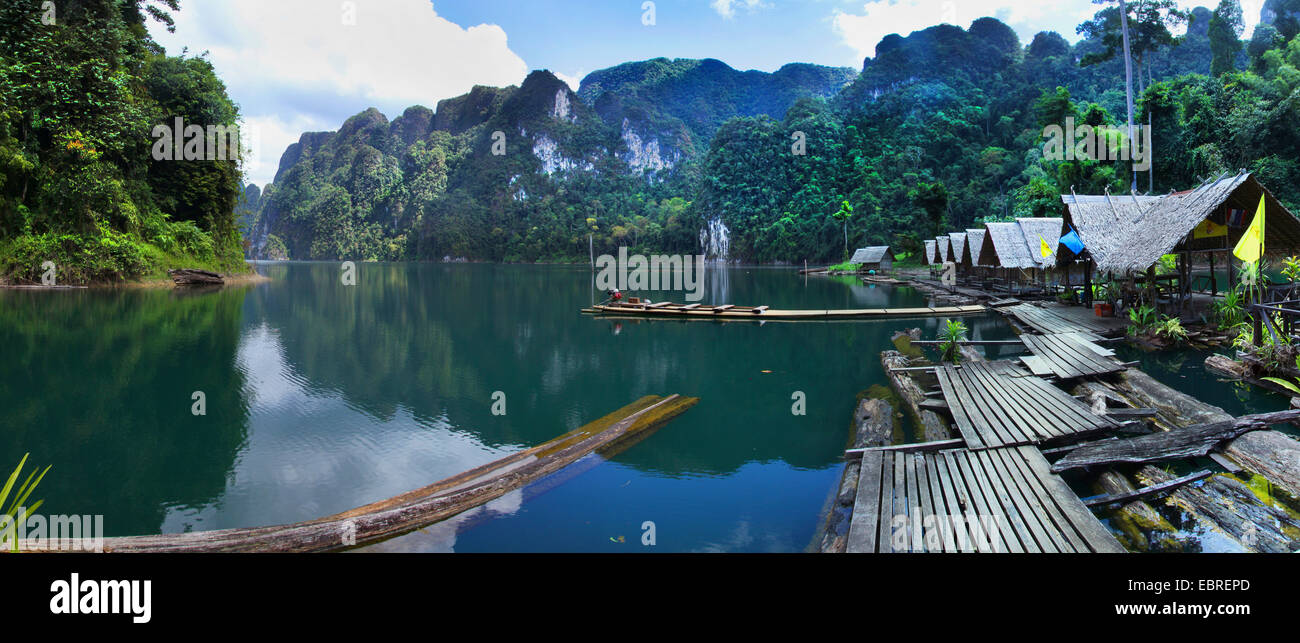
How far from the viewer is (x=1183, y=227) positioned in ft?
35.8

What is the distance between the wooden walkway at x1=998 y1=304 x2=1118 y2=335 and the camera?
12.8 m

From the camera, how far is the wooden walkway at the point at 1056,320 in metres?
12.8

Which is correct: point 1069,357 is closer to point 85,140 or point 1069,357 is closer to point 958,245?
point 958,245

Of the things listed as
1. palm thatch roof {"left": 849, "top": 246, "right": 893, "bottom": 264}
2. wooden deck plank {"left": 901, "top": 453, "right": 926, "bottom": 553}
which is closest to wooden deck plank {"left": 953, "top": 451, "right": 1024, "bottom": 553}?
wooden deck plank {"left": 901, "top": 453, "right": 926, "bottom": 553}

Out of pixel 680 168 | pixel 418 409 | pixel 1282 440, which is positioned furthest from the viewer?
pixel 680 168

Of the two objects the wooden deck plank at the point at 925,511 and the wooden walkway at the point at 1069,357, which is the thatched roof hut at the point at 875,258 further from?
the wooden deck plank at the point at 925,511

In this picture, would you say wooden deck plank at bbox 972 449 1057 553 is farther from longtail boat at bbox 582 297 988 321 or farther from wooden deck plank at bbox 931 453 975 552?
longtail boat at bbox 582 297 988 321

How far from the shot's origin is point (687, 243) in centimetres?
8550

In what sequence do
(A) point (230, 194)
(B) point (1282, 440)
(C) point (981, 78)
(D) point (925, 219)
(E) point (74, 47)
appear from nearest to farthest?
(B) point (1282, 440), (E) point (74, 47), (A) point (230, 194), (D) point (925, 219), (C) point (981, 78)

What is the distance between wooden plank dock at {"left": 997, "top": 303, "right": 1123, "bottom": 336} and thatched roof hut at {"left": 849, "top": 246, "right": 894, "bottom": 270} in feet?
89.4

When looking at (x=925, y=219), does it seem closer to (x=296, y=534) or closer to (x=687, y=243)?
(x=687, y=243)

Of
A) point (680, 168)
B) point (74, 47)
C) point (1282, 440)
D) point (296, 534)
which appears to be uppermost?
point (680, 168)
